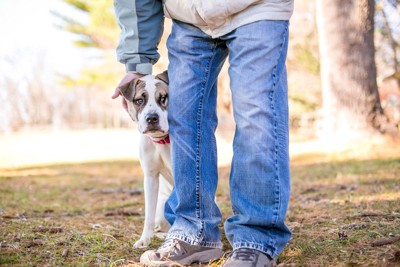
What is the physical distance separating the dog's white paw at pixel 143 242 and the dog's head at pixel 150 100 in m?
0.58

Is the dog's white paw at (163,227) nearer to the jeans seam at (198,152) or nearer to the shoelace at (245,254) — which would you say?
the jeans seam at (198,152)

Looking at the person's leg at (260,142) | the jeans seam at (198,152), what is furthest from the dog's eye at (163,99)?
the person's leg at (260,142)

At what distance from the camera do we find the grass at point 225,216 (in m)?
2.11

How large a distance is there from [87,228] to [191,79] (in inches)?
51.5

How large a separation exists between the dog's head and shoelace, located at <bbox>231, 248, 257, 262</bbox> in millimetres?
902

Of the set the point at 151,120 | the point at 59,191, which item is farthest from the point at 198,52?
the point at 59,191

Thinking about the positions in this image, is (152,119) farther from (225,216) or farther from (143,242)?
(225,216)

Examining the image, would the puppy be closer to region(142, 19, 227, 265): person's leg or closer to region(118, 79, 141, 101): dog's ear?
region(118, 79, 141, 101): dog's ear

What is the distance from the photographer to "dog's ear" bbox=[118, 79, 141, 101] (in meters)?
2.58

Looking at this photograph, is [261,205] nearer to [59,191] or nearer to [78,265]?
[78,265]

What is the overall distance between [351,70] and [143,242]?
4.73 meters

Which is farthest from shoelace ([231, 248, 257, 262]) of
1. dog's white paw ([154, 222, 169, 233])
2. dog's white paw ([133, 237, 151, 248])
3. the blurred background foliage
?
the blurred background foliage

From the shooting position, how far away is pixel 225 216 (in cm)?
327

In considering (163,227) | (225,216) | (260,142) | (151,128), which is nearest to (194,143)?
(260,142)
